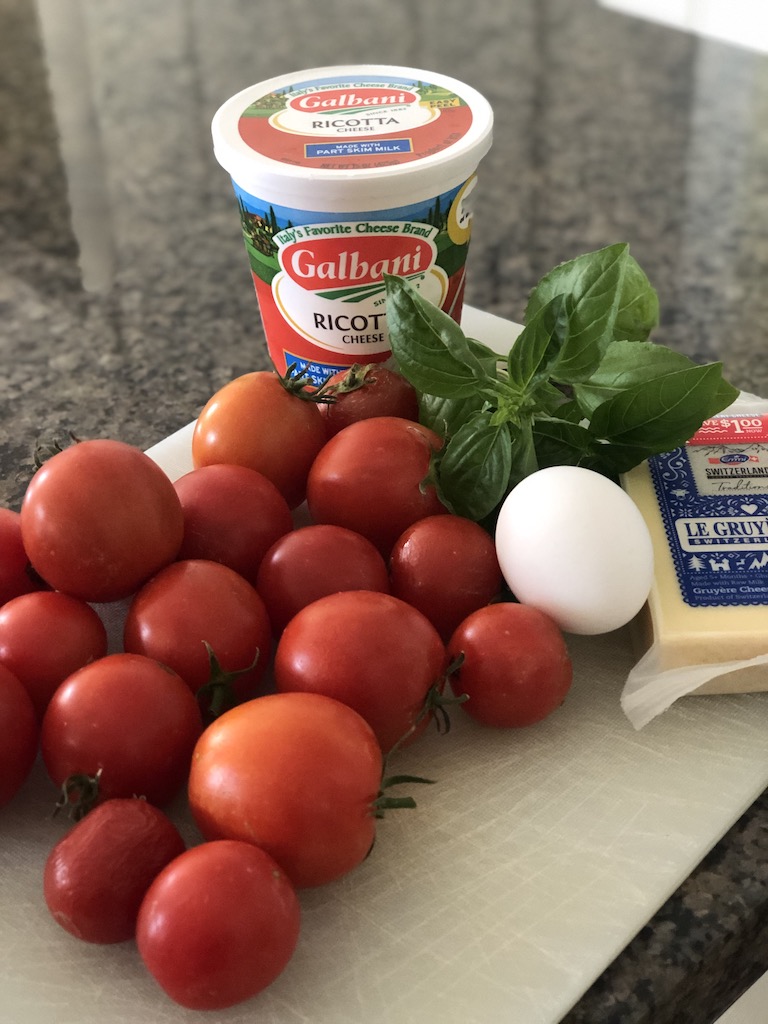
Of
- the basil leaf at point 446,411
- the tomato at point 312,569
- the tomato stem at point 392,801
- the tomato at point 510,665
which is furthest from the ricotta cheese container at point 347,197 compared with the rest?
the tomato stem at point 392,801

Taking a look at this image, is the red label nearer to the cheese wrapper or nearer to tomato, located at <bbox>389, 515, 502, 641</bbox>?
the cheese wrapper

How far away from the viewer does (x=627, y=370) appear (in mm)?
878

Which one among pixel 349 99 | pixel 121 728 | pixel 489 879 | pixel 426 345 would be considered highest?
pixel 349 99

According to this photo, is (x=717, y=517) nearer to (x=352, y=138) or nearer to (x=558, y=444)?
(x=558, y=444)

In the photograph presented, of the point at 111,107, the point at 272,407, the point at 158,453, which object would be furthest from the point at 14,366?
the point at 111,107

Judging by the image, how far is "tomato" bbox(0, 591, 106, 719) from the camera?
0.74 metres

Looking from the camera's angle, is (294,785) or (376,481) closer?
(294,785)

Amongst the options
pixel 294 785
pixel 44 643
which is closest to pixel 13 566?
pixel 44 643

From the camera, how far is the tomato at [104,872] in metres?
0.62

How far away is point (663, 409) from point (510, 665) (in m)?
0.23

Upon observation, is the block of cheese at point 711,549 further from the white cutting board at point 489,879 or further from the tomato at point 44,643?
the tomato at point 44,643

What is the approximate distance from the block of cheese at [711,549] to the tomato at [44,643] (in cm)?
40

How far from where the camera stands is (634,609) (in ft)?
2.57

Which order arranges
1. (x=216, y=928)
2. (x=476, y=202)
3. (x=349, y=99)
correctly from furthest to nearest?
(x=476, y=202) < (x=349, y=99) < (x=216, y=928)
